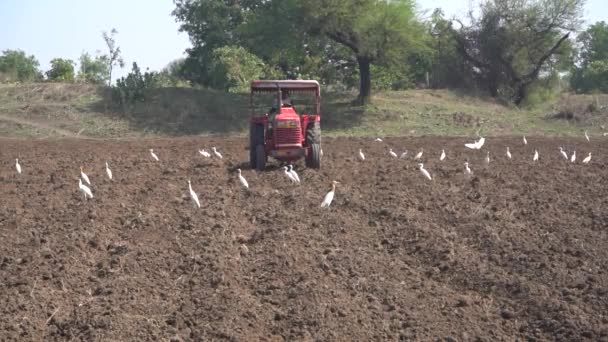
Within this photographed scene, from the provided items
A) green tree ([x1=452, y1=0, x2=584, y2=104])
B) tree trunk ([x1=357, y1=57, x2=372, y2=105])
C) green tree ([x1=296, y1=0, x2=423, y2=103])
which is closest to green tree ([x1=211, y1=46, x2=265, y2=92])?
tree trunk ([x1=357, y1=57, x2=372, y2=105])

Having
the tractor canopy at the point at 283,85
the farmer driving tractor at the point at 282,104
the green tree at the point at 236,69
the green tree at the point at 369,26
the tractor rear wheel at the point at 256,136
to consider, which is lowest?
the tractor rear wheel at the point at 256,136

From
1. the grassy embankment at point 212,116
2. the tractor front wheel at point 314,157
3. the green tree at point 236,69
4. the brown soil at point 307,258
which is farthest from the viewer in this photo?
the green tree at point 236,69

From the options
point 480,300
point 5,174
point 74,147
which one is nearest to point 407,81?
point 74,147

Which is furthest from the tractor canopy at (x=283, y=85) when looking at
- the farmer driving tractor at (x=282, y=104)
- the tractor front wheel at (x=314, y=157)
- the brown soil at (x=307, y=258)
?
the brown soil at (x=307, y=258)

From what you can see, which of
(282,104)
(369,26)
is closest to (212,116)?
(369,26)

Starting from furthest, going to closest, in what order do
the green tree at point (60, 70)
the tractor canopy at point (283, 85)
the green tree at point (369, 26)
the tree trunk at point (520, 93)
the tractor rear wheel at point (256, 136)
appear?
the green tree at point (60, 70) → the tree trunk at point (520, 93) → the green tree at point (369, 26) → the tractor rear wheel at point (256, 136) → the tractor canopy at point (283, 85)

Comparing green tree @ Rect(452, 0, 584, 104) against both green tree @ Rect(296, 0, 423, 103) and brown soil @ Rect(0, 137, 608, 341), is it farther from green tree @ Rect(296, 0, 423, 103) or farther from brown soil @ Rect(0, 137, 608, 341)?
brown soil @ Rect(0, 137, 608, 341)

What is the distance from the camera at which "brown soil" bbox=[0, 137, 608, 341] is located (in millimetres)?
8156

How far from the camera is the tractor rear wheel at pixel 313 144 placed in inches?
663

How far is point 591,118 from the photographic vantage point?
32562 millimetres

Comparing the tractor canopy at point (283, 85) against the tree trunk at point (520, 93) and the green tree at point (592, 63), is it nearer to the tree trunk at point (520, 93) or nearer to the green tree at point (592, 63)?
the tree trunk at point (520, 93)

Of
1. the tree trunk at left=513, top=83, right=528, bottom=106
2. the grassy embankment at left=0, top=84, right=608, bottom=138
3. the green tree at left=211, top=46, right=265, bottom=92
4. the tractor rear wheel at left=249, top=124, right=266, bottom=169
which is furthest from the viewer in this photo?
the tree trunk at left=513, top=83, right=528, bottom=106

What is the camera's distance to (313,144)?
1689cm

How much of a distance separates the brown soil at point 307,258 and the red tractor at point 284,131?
51 cm
